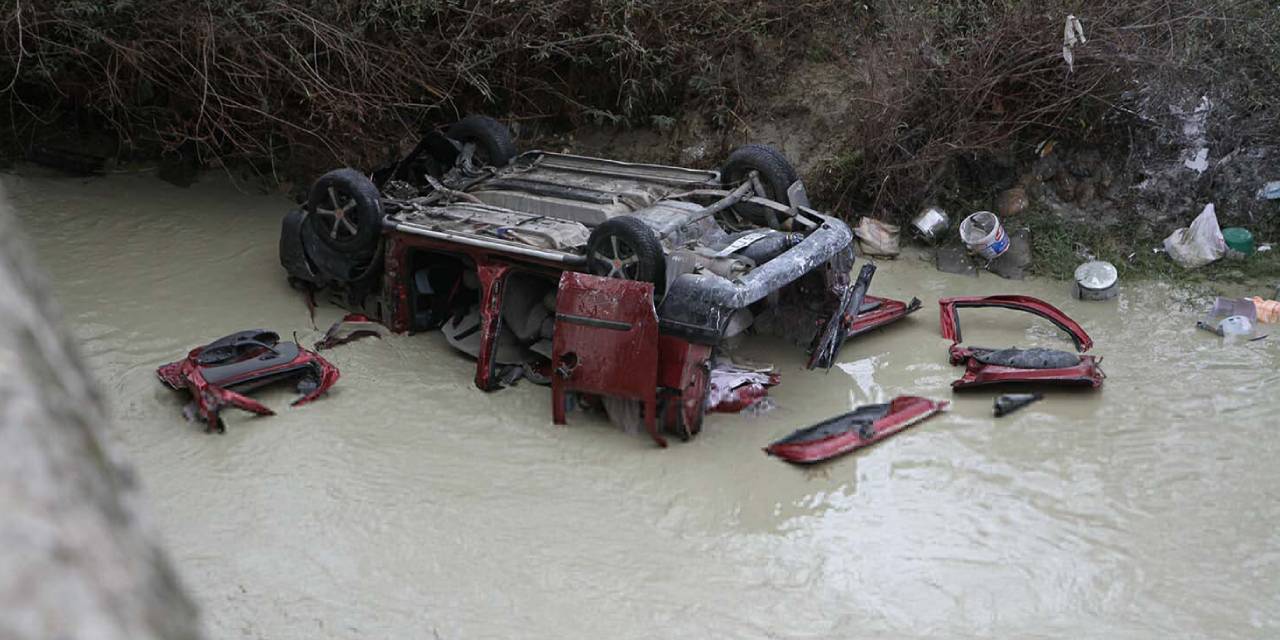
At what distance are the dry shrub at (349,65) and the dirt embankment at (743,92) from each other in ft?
0.08

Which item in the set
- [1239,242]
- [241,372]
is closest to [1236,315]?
[1239,242]

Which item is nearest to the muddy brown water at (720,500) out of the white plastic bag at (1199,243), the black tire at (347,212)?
the black tire at (347,212)

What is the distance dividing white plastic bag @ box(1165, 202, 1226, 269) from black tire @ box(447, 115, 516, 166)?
5743 mm

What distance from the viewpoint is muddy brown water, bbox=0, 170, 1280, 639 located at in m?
5.23

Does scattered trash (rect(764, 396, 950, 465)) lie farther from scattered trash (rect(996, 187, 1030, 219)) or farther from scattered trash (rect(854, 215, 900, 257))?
scattered trash (rect(996, 187, 1030, 219))

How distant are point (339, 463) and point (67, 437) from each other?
227 inches

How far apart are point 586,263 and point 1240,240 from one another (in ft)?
19.5

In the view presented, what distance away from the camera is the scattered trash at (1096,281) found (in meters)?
8.94

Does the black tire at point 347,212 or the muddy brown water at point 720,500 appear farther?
the black tire at point 347,212

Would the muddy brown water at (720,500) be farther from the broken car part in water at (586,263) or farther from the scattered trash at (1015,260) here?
the scattered trash at (1015,260)

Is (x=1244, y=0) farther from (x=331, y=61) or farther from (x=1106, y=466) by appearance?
(x=331, y=61)

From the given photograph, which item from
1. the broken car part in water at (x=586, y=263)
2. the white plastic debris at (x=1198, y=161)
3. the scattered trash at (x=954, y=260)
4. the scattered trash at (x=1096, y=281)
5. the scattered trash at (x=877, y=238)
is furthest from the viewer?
the white plastic debris at (x=1198, y=161)

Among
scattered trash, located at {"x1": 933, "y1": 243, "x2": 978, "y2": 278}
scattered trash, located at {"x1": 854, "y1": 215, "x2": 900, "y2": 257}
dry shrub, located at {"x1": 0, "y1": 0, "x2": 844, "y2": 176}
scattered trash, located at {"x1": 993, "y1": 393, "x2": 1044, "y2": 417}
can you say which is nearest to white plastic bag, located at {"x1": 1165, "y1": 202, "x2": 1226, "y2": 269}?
scattered trash, located at {"x1": 933, "y1": 243, "x2": 978, "y2": 278}

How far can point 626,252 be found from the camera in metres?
6.88
